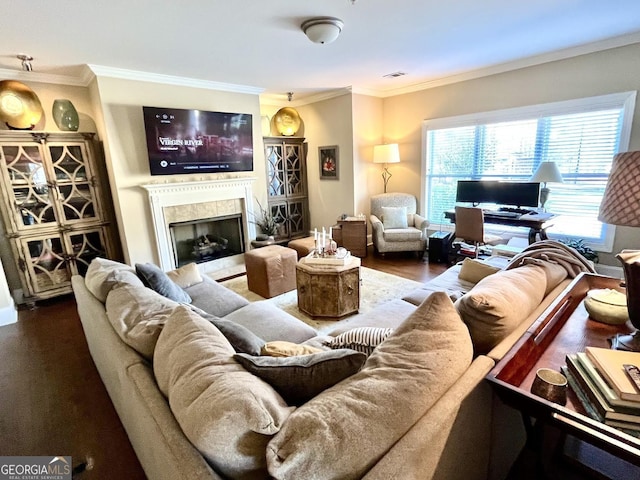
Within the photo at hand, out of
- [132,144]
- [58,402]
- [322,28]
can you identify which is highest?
[322,28]

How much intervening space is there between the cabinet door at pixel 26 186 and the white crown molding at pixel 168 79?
104cm

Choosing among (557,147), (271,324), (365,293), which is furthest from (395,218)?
(271,324)

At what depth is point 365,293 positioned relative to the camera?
3.54m

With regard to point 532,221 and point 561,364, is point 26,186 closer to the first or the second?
point 561,364

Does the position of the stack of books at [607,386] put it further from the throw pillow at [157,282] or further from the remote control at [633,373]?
the throw pillow at [157,282]

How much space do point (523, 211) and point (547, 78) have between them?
156 cm

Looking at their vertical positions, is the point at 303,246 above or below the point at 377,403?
below

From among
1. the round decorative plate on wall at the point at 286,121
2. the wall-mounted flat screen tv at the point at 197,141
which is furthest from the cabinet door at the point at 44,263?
the round decorative plate on wall at the point at 286,121

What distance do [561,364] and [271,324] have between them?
151 cm

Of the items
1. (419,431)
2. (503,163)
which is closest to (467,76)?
(503,163)

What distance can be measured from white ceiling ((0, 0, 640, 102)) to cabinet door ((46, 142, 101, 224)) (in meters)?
0.82

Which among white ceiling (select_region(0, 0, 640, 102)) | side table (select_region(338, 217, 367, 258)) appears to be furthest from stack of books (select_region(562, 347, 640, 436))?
side table (select_region(338, 217, 367, 258))

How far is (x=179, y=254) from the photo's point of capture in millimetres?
4410

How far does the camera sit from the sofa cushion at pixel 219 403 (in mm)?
772
